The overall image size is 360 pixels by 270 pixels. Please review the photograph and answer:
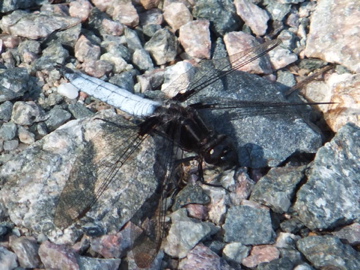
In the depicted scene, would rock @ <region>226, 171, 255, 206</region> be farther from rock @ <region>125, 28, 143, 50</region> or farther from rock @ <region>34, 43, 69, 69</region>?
rock @ <region>34, 43, 69, 69</region>

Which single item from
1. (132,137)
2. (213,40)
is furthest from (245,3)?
(132,137)

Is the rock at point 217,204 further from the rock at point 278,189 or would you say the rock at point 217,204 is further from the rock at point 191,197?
the rock at point 278,189

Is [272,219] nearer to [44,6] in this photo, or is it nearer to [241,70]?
[241,70]

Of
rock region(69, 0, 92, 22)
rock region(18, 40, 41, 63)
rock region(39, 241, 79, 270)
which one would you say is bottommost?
rock region(39, 241, 79, 270)

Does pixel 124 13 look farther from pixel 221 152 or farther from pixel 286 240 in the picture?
pixel 286 240

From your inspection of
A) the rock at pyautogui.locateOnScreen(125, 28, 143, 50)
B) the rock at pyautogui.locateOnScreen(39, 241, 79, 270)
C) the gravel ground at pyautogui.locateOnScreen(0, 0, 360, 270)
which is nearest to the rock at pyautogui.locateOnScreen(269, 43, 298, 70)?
the gravel ground at pyautogui.locateOnScreen(0, 0, 360, 270)

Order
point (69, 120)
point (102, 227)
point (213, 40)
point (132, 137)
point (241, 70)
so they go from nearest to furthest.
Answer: point (102, 227), point (132, 137), point (69, 120), point (241, 70), point (213, 40)
